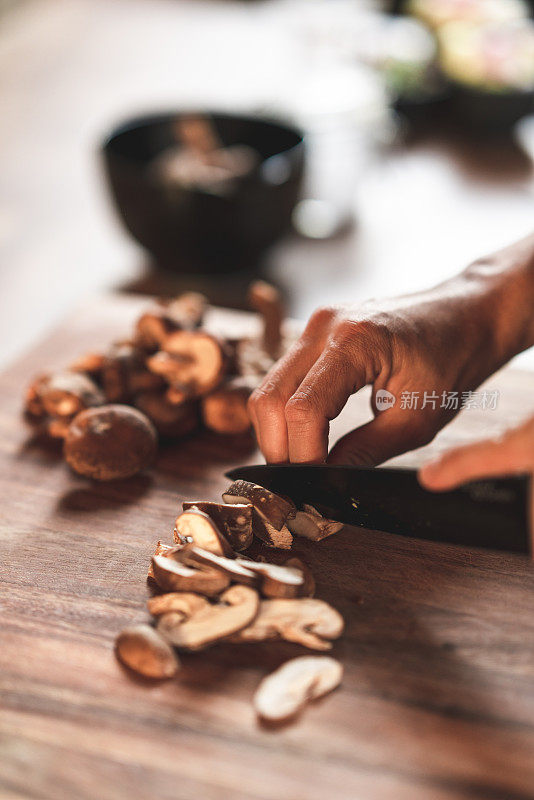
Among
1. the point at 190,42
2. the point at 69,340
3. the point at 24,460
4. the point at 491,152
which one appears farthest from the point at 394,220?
the point at 190,42

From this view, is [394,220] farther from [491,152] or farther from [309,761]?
[309,761]

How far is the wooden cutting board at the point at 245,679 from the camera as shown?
69cm

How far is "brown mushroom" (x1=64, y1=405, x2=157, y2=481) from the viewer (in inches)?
41.3

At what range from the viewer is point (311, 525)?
950 millimetres

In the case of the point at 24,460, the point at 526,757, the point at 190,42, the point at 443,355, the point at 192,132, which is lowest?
the point at 526,757

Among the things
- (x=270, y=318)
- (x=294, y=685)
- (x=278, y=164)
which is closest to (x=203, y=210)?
(x=278, y=164)

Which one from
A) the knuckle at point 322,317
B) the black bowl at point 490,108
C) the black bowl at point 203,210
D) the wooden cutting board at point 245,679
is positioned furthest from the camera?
the black bowl at point 490,108

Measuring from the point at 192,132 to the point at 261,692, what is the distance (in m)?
1.44

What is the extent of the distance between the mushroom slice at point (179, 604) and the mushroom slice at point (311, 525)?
0.16 m

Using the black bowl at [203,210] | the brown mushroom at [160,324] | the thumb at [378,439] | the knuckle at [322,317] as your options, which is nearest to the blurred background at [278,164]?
the black bowl at [203,210]

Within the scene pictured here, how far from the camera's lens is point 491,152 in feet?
7.85

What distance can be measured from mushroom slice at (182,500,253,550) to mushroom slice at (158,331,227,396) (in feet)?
0.93

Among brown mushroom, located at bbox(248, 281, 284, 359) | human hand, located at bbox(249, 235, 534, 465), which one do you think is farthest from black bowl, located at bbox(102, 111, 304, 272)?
human hand, located at bbox(249, 235, 534, 465)

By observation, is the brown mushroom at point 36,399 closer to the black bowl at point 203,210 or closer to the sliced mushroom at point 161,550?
the sliced mushroom at point 161,550
